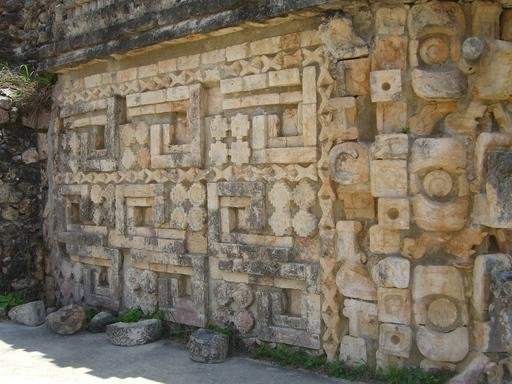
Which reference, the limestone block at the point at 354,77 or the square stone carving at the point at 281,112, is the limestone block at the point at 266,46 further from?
the limestone block at the point at 354,77

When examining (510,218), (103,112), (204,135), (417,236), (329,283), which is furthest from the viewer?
(103,112)

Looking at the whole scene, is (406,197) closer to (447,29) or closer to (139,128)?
(447,29)

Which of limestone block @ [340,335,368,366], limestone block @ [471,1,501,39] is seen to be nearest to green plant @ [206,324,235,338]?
limestone block @ [340,335,368,366]

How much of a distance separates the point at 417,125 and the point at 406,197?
530 mm

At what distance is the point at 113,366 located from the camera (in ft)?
17.1

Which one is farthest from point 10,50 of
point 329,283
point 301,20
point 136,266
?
point 329,283

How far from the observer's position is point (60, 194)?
24.5ft

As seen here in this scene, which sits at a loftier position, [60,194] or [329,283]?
[60,194]

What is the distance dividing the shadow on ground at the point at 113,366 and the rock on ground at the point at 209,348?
0.21ft

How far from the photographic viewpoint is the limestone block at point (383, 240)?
14.8 ft

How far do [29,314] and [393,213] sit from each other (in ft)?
14.2

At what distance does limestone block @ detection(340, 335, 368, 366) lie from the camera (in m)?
4.68

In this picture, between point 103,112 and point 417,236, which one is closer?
point 417,236

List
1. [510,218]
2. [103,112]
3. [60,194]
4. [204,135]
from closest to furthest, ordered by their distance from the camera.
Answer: [510,218]
[204,135]
[103,112]
[60,194]
